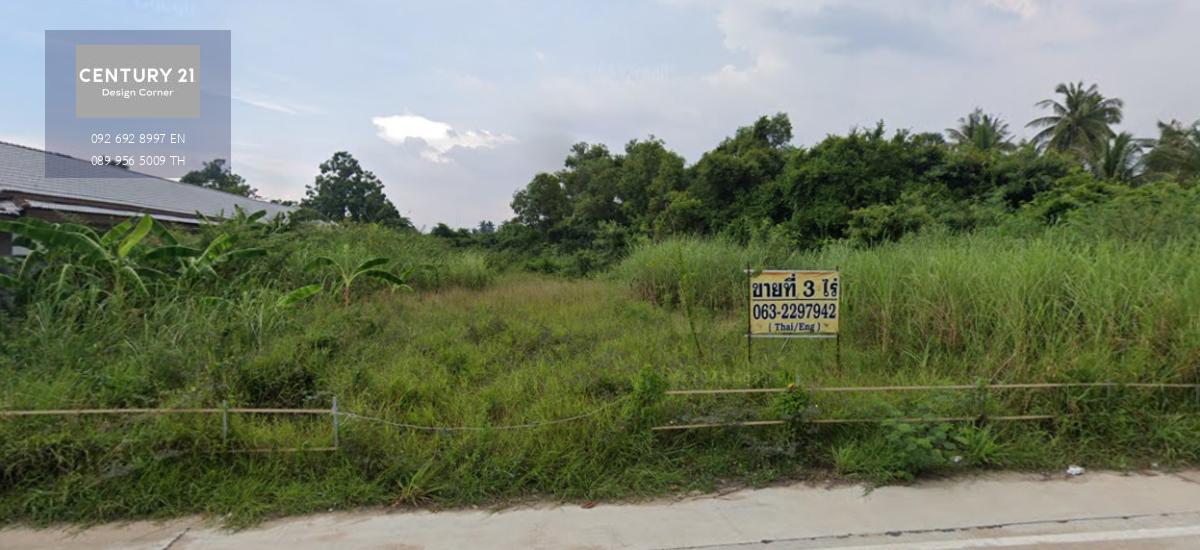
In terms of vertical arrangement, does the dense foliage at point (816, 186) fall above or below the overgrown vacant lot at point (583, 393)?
above

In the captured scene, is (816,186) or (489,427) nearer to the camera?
(489,427)

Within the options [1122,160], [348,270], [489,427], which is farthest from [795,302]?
[1122,160]

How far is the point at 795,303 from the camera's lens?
4262 mm

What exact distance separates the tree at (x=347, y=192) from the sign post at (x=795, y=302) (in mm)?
34084

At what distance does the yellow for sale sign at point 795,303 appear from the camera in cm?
423

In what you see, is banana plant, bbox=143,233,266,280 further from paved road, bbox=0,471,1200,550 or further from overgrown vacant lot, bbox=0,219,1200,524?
paved road, bbox=0,471,1200,550

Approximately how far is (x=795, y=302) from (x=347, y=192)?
38.5 meters

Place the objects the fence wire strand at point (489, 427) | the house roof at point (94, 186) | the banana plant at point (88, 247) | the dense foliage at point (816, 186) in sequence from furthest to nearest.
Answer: the dense foliage at point (816, 186)
the house roof at point (94, 186)
the banana plant at point (88, 247)
the fence wire strand at point (489, 427)

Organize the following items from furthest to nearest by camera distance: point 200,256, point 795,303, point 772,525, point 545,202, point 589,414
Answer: point 545,202
point 200,256
point 795,303
point 589,414
point 772,525

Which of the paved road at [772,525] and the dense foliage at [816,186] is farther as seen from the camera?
the dense foliage at [816,186]

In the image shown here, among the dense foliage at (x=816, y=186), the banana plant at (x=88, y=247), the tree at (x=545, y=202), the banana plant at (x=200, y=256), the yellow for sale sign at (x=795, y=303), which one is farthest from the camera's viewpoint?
the tree at (x=545, y=202)

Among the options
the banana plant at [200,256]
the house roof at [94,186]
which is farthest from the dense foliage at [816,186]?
the house roof at [94,186]

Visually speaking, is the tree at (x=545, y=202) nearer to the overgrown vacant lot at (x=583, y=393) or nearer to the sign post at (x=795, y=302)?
the overgrown vacant lot at (x=583, y=393)

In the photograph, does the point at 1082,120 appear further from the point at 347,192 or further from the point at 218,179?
the point at 218,179
